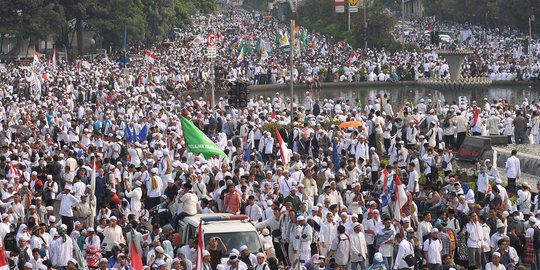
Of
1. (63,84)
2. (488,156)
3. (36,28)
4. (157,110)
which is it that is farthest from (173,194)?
(36,28)

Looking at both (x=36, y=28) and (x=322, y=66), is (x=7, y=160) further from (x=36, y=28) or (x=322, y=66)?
(x=36, y=28)

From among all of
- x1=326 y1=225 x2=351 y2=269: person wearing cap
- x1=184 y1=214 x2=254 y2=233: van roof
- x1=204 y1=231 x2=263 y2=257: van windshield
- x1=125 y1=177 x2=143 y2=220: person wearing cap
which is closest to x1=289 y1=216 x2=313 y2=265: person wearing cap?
x1=326 y1=225 x2=351 y2=269: person wearing cap

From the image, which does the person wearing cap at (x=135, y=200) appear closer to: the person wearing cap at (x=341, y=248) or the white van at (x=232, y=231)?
the white van at (x=232, y=231)

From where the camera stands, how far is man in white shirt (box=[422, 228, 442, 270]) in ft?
64.5

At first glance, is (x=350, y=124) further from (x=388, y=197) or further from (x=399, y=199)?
(x=399, y=199)

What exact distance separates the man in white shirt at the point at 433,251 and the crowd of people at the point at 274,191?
0.02 meters

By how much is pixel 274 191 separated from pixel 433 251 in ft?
14.2

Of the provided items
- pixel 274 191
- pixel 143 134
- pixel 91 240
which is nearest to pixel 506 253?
pixel 274 191

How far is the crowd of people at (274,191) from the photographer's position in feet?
65.7

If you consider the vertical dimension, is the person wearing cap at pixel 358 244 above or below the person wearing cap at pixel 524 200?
below

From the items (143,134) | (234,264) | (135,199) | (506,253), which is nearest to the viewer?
(234,264)

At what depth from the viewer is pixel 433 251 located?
64.5 ft

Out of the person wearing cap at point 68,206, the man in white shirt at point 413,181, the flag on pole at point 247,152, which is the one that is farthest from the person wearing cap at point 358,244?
the flag on pole at point 247,152

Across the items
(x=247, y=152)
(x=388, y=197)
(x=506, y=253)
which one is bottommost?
(x=506, y=253)
